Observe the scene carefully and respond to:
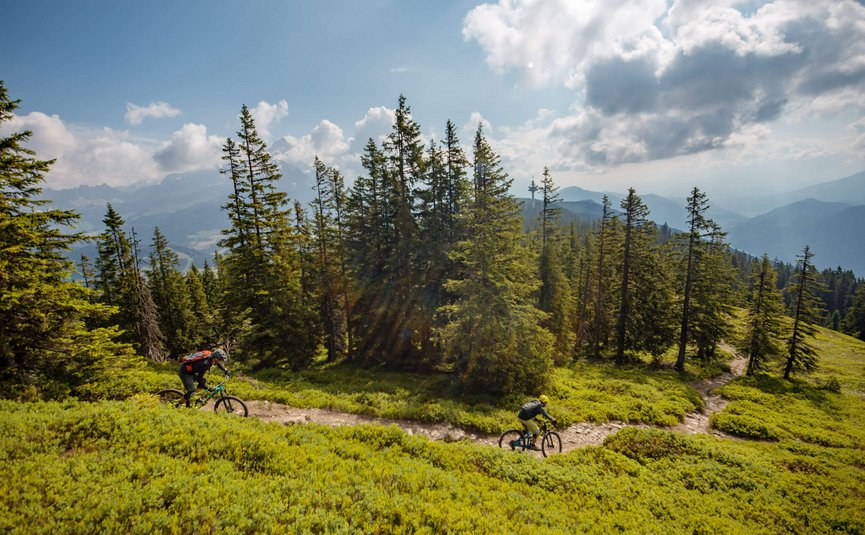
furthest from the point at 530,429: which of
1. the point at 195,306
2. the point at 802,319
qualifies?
the point at 195,306

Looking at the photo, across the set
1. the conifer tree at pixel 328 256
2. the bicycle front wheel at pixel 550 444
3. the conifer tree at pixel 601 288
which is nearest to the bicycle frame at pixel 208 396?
the bicycle front wheel at pixel 550 444

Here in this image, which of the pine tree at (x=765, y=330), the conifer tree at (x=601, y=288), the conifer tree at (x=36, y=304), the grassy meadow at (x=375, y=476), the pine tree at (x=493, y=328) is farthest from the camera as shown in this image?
the conifer tree at (x=601, y=288)

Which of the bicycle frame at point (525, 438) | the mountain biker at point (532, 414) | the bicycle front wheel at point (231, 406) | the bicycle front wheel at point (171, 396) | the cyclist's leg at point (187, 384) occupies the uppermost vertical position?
the cyclist's leg at point (187, 384)

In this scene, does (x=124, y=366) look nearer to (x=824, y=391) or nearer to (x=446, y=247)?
(x=446, y=247)

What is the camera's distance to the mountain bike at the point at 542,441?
12912 mm

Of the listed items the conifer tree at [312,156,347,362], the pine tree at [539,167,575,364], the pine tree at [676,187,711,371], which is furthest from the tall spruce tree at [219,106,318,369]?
the pine tree at [676,187,711,371]

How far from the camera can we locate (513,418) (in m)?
16.2

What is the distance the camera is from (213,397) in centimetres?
1195

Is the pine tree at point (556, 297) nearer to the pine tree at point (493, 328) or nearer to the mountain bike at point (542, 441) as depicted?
the pine tree at point (493, 328)

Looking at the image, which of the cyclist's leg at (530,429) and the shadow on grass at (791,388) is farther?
the shadow on grass at (791,388)

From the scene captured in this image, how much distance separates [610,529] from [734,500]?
5.43 m

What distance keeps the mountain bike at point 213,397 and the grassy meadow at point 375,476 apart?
973 millimetres

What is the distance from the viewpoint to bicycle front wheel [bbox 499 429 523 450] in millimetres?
12930

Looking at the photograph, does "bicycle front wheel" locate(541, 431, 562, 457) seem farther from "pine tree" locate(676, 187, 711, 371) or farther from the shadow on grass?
"pine tree" locate(676, 187, 711, 371)
